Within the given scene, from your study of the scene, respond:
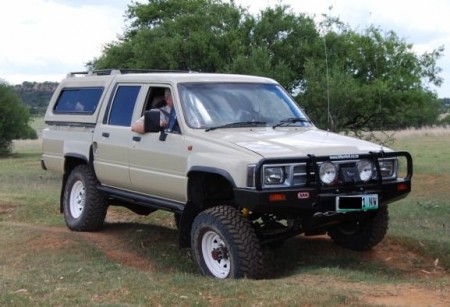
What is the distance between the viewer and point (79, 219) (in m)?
9.34

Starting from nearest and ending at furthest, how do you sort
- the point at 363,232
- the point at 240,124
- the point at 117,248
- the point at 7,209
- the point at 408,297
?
the point at 408,297 → the point at 240,124 → the point at 363,232 → the point at 117,248 → the point at 7,209

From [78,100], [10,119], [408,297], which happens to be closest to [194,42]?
[78,100]

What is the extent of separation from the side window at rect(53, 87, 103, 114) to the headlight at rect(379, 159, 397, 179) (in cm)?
372

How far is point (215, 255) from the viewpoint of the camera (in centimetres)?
685

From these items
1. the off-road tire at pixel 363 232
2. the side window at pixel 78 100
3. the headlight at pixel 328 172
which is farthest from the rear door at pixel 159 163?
the off-road tire at pixel 363 232

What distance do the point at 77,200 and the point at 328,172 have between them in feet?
13.8

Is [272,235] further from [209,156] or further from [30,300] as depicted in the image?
[30,300]

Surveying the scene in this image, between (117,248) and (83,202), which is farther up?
(83,202)

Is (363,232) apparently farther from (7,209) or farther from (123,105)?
(7,209)

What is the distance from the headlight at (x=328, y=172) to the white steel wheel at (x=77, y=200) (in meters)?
3.96

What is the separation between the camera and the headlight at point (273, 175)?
625 cm

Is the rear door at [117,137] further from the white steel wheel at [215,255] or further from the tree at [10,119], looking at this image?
the tree at [10,119]

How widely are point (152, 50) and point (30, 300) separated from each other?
15959 mm

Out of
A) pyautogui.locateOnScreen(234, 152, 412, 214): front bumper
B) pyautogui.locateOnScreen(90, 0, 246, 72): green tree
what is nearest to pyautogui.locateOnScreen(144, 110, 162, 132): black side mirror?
pyautogui.locateOnScreen(234, 152, 412, 214): front bumper
